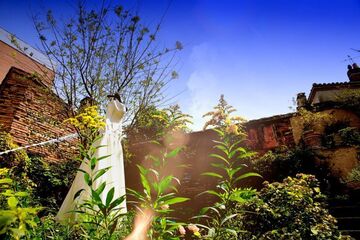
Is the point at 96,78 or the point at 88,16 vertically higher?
the point at 88,16

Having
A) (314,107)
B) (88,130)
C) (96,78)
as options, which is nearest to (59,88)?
(96,78)

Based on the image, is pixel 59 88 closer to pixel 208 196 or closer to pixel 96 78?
pixel 96 78

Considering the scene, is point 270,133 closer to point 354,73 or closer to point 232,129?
point 232,129

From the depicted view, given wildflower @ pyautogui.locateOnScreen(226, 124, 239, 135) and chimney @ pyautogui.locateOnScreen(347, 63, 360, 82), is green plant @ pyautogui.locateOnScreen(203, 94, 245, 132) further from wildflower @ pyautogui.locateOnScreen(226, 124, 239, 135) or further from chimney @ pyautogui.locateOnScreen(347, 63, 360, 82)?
chimney @ pyautogui.locateOnScreen(347, 63, 360, 82)

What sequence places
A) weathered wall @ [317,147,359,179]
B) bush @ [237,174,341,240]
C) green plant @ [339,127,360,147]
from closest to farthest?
bush @ [237,174,341,240] → weathered wall @ [317,147,359,179] → green plant @ [339,127,360,147]

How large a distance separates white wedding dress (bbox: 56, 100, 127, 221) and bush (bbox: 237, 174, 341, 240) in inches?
69.8

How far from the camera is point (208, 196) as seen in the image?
7.21m

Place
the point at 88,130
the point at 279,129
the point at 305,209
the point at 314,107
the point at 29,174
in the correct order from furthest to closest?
1. the point at 314,107
2. the point at 279,129
3. the point at 29,174
4. the point at 305,209
5. the point at 88,130

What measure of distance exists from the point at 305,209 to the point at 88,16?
7261 millimetres

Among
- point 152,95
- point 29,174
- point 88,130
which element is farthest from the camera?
point 152,95

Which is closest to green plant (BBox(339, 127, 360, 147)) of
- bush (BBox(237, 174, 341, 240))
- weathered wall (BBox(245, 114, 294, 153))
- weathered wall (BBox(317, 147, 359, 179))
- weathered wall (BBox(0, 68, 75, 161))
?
weathered wall (BBox(317, 147, 359, 179))

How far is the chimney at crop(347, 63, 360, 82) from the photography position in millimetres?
14086

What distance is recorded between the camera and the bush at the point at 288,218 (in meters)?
3.02

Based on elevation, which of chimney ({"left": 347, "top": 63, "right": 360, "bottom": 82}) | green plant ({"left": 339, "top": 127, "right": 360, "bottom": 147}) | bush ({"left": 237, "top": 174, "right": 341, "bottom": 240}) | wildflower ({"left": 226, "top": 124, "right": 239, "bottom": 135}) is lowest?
bush ({"left": 237, "top": 174, "right": 341, "bottom": 240})
